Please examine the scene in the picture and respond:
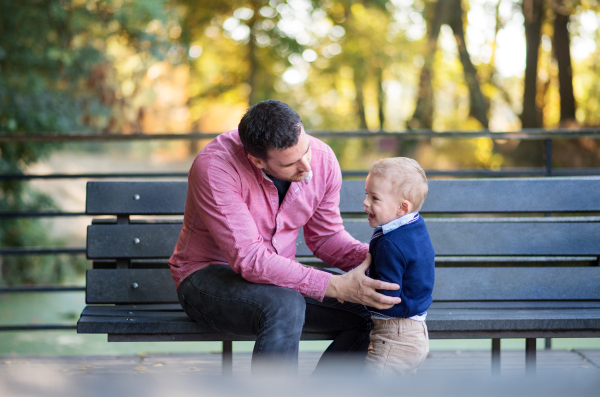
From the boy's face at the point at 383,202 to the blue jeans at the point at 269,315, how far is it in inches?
14.9

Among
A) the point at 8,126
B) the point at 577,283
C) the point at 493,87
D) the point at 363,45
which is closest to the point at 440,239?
the point at 577,283

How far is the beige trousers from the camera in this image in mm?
1870

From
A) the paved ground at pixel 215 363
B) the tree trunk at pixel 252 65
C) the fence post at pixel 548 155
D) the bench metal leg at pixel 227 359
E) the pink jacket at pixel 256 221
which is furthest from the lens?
the tree trunk at pixel 252 65

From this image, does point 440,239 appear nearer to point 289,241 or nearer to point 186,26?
point 289,241

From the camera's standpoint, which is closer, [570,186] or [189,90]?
[570,186]

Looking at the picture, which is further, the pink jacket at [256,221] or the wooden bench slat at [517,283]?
the wooden bench slat at [517,283]

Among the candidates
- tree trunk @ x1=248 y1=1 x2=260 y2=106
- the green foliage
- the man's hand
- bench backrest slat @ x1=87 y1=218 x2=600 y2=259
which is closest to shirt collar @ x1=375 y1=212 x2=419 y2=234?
the man's hand

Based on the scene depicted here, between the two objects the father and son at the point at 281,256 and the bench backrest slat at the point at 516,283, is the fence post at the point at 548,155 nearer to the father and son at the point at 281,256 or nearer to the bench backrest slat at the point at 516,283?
the bench backrest slat at the point at 516,283

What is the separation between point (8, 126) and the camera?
4945mm

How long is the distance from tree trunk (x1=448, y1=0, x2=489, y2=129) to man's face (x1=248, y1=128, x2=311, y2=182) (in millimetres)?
10618

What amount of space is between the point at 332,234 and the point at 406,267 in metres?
0.43

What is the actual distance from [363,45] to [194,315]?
10458mm

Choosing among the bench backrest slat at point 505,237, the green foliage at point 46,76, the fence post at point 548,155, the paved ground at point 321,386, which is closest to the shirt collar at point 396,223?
the bench backrest slat at point 505,237

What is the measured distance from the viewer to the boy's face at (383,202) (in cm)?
191
